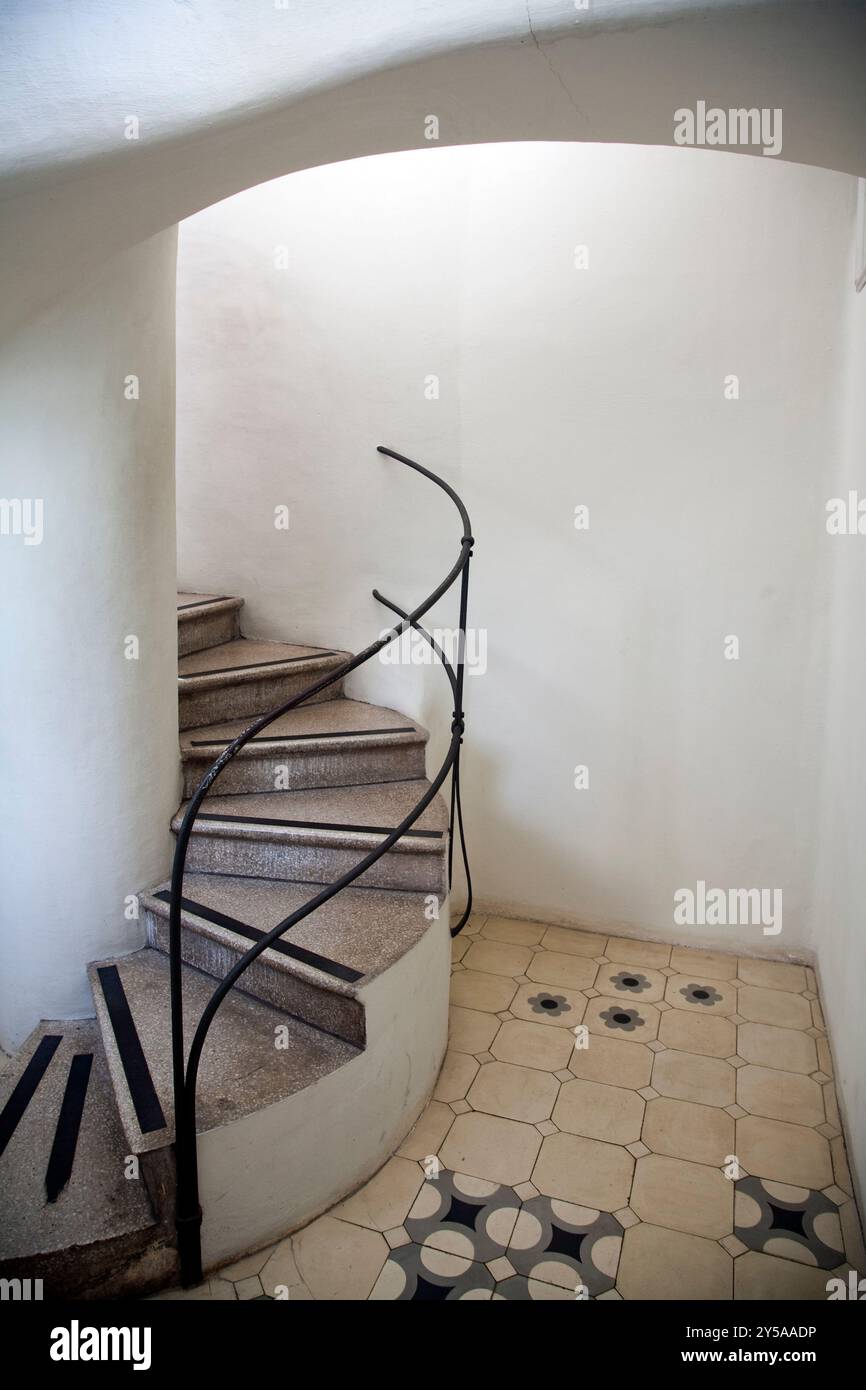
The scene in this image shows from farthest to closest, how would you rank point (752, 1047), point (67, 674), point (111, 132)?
point (752, 1047) → point (67, 674) → point (111, 132)

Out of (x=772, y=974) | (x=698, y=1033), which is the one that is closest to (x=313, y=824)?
(x=698, y=1033)

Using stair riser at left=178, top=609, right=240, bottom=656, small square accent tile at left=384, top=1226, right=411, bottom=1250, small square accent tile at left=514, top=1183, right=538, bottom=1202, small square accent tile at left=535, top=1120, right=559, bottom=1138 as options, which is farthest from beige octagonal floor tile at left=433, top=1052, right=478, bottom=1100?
stair riser at left=178, top=609, right=240, bottom=656

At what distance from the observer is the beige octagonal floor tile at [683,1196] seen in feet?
8.08

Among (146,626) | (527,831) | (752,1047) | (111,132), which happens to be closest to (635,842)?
(527,831)

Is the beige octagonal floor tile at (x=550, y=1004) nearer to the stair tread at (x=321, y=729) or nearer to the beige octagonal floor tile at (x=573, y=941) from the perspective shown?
the beige octagonal floor tile at (x=573, y=941)

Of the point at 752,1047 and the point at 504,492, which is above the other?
the point at 504,492

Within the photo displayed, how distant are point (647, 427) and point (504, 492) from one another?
609 mm

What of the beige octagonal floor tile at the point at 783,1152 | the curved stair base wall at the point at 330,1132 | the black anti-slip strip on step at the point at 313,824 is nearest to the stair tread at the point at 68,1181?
the curved stair base wall at the point at 330,1132

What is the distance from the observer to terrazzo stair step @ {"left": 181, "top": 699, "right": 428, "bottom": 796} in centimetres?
336

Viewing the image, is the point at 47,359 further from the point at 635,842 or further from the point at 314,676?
the point at 635,842

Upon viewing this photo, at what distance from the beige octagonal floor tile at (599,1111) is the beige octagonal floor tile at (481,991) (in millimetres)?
502

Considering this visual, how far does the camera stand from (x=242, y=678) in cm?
358

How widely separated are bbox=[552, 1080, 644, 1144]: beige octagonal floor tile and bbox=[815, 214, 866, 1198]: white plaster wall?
2.02 ft

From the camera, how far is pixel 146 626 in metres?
2.90
